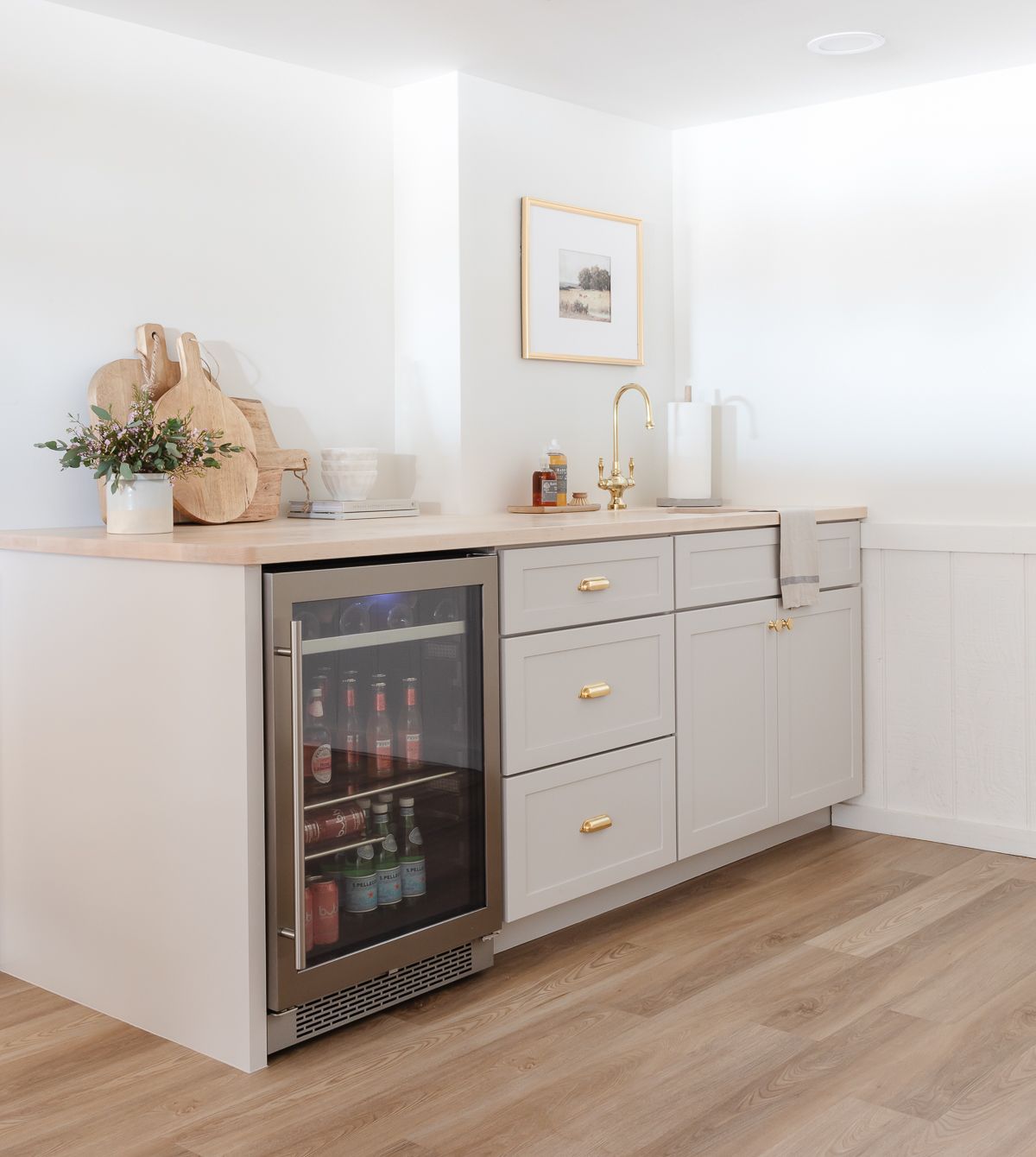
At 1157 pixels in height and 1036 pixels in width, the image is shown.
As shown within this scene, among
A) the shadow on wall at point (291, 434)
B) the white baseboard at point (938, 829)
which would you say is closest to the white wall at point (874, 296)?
the white baseboard at point (938, 829)

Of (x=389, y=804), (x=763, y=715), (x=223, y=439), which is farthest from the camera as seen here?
(x=763, y=715)

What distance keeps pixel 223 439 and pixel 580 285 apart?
1283mm

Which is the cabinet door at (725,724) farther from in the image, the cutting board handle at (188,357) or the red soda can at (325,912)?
the cutting board handle at (188,357)

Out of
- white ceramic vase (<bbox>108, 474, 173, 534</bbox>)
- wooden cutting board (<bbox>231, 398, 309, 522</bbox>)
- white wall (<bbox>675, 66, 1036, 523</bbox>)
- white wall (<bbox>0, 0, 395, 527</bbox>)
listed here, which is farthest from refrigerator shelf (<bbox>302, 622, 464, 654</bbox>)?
white wall (<bbox>675, 66, 1036, 523</bbox>)

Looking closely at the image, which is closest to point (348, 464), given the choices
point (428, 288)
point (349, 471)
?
Answer: point (349, 471)

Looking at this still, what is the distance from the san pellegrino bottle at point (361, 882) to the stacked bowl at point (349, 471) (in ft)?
3.47

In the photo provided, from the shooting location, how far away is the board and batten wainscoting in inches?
131

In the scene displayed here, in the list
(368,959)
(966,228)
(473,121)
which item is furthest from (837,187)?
(368,959)

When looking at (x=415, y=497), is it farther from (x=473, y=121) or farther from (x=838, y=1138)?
(x=838, y=1138)

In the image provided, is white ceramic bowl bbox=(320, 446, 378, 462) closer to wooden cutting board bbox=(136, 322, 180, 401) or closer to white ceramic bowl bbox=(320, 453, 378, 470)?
white ceramic bowl bbox=(320, 453, 378, 470)

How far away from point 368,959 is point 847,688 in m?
1.77

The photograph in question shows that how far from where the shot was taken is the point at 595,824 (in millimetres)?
2746

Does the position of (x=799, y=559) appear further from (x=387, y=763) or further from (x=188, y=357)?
(x=188, y=357)

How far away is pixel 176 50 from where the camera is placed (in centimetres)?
289
